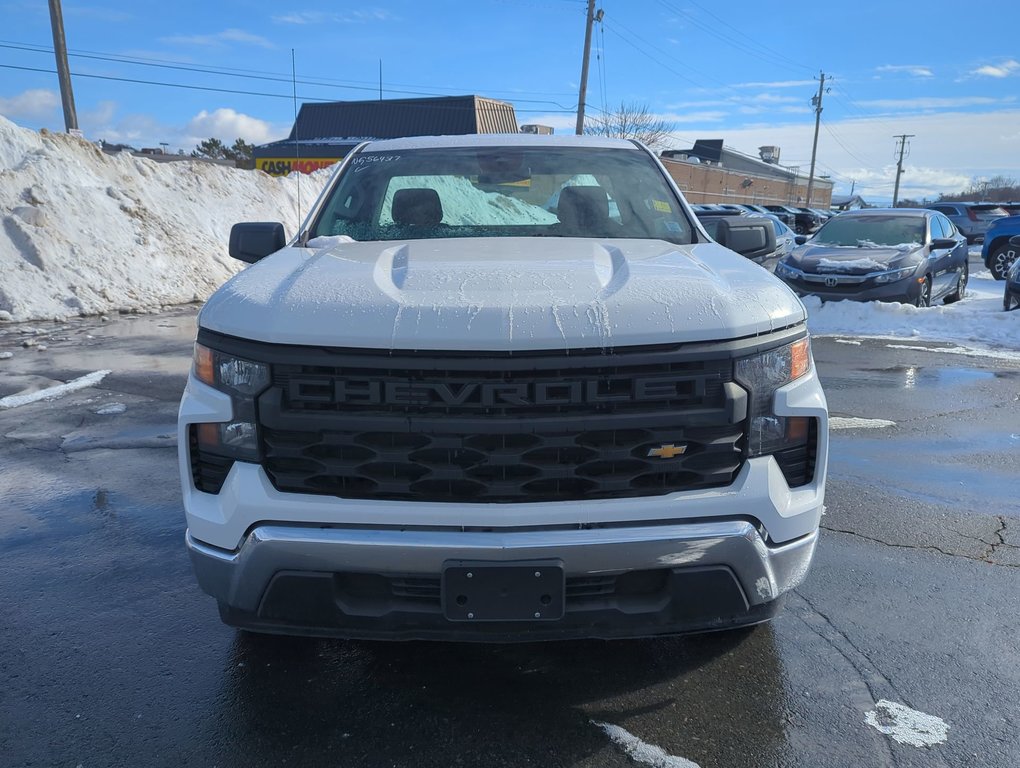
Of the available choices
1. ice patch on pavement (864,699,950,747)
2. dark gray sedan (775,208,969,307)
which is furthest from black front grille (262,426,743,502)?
dark gray sedan (775,208,969,307)

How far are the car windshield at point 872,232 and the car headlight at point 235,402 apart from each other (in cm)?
1205

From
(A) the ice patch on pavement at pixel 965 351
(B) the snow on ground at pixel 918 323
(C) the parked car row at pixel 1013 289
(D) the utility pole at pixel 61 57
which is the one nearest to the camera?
(A) the ice patch on pavement at pixel 965 351

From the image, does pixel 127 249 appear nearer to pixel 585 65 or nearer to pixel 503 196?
pixel 503 196

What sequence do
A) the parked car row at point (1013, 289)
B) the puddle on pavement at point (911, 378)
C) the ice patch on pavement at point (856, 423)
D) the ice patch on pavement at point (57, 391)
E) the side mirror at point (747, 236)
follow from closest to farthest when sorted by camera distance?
the side mirror at point (747, 236), the ice patch on pavement at point (856, 423), the ice patch on pavement at point (57, 391), the puddle on pavement at point (911, 378), the parked car row at point (1013, 289)

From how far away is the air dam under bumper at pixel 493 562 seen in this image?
2.18m

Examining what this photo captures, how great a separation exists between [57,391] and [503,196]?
5.06 metres

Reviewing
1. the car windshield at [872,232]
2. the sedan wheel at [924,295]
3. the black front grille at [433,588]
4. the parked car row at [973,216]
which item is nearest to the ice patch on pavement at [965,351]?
the sedan wheel at [924,295]

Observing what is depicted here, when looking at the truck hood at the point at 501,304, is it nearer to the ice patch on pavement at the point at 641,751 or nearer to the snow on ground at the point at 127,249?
the ice patch on pavement at the point at 641,751

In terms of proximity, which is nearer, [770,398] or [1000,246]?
[770,398]

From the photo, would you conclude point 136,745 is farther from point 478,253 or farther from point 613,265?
point 613,265

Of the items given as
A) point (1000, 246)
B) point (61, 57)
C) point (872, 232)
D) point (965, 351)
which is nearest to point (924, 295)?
point (872, 232)

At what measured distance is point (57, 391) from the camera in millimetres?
6938

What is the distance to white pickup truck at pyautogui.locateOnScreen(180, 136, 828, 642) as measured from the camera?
86.1 inches

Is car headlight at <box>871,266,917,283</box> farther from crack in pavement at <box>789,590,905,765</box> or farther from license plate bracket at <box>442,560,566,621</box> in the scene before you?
license plate bracket at <box>442,560,566,621</box>
